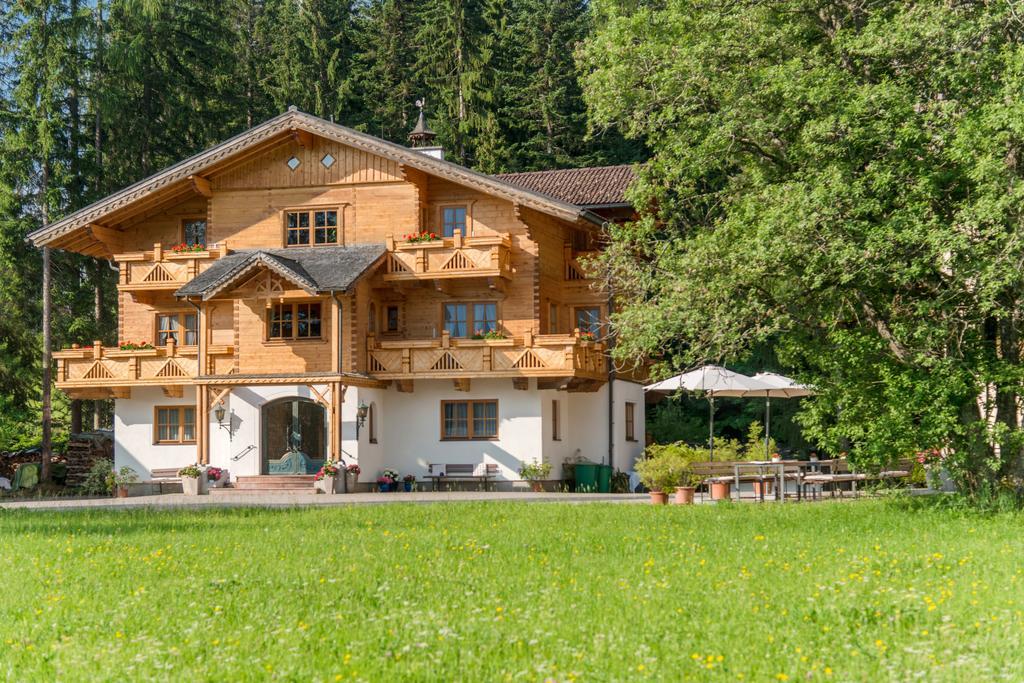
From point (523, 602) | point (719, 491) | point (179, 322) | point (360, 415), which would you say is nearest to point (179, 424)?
point (179, 322)

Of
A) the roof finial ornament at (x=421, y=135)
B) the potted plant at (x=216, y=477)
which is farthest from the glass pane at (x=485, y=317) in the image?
the roof finial ornament at (x=421, y=135)

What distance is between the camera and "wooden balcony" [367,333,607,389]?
→ 3186 centimetres

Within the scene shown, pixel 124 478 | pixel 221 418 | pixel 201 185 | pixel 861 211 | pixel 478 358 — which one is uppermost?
pixel 201 185

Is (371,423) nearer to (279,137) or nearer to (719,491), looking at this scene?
(279,137)

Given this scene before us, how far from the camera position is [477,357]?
105ft

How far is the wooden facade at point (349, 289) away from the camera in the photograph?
32125mm

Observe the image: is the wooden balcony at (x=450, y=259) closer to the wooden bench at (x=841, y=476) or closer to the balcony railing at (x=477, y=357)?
the balcony railing at (x=477, y=357)

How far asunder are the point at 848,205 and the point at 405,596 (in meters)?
9.45

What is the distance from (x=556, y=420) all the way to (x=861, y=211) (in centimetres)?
1716

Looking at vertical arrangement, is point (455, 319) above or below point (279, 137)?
below

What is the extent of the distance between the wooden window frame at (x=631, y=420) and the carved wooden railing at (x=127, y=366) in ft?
38.5

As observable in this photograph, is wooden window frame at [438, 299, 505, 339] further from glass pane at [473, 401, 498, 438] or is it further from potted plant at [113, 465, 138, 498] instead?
potted plant at [113, 465, 138, 498]

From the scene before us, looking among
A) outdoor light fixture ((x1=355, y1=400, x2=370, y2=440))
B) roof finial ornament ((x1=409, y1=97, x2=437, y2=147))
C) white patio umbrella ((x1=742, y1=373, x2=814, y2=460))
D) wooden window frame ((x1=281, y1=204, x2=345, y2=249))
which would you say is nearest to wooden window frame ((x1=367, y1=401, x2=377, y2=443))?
outdoor light fixture ((x1=355, y1=400, x2=370, y2=440))

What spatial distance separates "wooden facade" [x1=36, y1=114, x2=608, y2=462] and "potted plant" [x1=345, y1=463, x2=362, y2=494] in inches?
34.7
